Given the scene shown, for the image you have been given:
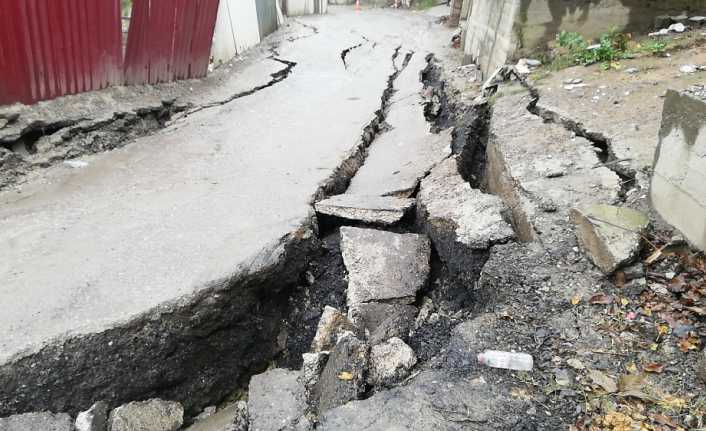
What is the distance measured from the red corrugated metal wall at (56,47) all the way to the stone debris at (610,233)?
388cm

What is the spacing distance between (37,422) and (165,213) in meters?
1.44

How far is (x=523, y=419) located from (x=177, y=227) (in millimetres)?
2133

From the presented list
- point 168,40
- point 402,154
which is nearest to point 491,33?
point 402,154

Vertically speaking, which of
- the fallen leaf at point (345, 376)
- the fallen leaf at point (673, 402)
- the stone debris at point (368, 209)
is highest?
the stone debris at point (368, 209)

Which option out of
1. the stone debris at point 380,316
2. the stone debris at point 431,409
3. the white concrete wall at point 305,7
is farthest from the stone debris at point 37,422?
the white concrete wall at point 305,7

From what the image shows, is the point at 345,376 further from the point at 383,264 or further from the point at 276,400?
the point at 383,264

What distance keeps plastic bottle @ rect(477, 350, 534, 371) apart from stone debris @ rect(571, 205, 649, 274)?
61cm

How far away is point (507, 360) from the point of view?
1.80 meters

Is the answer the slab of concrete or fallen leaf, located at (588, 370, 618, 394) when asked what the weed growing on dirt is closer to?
the slab of concrete

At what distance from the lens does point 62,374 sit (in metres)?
2.04

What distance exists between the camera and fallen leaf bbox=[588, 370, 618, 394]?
65.7 inches

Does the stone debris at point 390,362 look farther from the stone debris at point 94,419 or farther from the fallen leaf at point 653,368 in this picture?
the stone debris at point 94,419

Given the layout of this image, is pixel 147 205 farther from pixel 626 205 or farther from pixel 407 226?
pixel 626 205

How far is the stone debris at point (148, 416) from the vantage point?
2006 mm
